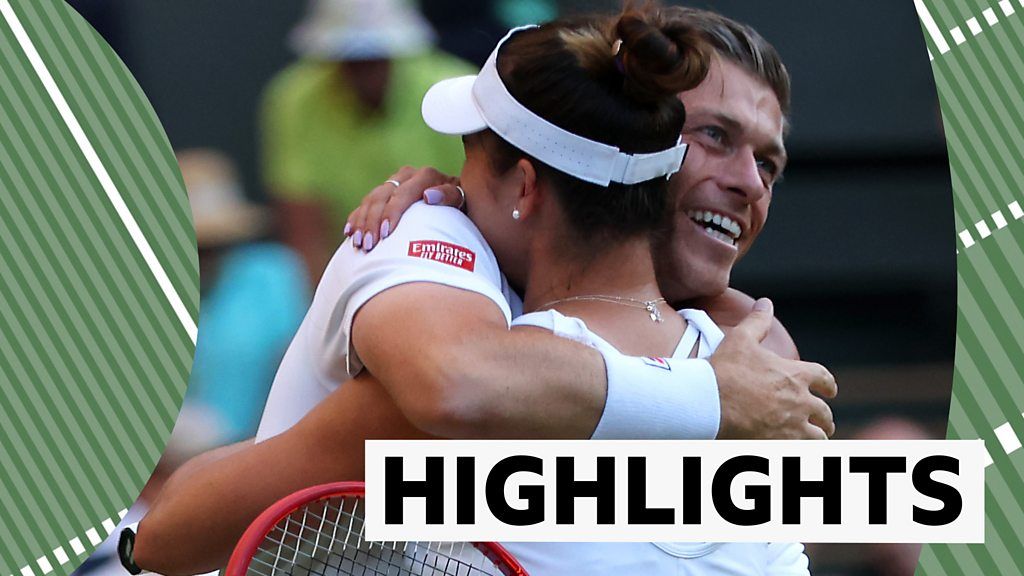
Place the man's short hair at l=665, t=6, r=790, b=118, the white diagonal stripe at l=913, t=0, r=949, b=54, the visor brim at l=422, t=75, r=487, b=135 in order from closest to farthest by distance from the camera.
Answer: the visor brim at l=422, t=75, r=487, b=135 < the man's short hair at l=665, t=6, r=790, b=118 < the white diagonal stripe at l=913, t=0, r=949, b=54

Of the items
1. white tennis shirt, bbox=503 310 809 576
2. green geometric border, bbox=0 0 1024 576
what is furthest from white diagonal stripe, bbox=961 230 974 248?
white tennis shirt, bbox=503 310 809 576

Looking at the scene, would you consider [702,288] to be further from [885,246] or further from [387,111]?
[885,246]

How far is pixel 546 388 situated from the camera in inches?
58.1

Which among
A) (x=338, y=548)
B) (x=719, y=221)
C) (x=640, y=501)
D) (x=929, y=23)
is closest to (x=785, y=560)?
(x=640, y=501)

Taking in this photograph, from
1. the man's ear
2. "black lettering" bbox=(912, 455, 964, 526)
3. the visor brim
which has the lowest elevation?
"black lettering" bbox=(912, 455, 964, 526)

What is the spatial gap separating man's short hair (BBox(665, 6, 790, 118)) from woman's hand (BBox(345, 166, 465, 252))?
0.38 metres

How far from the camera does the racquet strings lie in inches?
60.0

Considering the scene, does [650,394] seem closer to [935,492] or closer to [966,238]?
[935,492]

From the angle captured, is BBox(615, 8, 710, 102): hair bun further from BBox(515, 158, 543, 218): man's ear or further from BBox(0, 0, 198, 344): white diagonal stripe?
BBox(0, 0, 198, 344): white diagonal stripe

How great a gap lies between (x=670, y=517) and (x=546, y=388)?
262 millimetres

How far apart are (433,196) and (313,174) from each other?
159 cm

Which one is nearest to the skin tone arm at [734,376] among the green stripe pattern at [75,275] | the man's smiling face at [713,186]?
the man's smiling face at [713,186]

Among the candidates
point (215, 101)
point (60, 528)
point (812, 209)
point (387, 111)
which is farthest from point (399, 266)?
point (812, 209)

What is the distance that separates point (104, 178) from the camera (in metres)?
3.08
